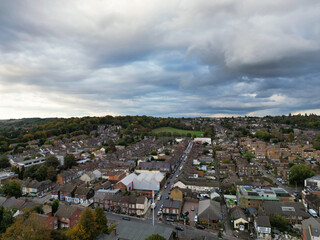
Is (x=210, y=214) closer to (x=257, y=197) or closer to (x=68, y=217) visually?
(x=257, y=197)

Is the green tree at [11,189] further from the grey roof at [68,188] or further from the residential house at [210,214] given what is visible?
the residential house at [210,214]

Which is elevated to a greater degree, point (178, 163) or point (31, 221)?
point (31, 221)

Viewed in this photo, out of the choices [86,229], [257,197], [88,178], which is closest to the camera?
[86,229]

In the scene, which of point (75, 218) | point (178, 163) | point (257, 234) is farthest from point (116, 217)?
point (178, 163)

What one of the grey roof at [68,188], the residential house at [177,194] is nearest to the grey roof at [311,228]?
the residential house at [177,194]

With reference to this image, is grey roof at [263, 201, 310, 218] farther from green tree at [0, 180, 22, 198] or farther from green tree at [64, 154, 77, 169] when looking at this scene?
green tree at [64, 154, 77, 169]

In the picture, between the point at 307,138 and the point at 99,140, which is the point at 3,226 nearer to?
the point at 99,140

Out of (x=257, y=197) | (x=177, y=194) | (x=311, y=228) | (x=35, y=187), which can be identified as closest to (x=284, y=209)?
(x=257, y=197)
